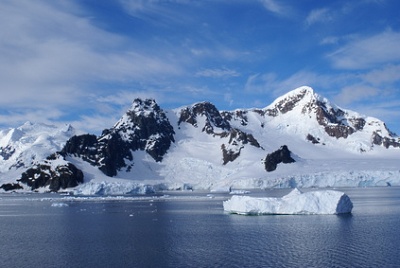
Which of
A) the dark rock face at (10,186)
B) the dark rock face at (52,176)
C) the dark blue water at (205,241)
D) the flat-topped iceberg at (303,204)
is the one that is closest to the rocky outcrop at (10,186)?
the dark rock face at (10,186)

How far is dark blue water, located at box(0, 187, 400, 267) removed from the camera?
1508 inches

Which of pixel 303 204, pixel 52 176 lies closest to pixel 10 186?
pixel 52 176

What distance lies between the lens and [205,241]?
158 ft

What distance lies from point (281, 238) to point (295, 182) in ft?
427

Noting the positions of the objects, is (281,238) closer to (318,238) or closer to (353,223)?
(318,238)

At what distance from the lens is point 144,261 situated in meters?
38.7

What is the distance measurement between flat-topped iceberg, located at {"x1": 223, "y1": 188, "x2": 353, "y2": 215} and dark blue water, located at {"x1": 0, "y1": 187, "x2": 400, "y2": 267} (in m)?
1.62

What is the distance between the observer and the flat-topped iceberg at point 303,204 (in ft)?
227

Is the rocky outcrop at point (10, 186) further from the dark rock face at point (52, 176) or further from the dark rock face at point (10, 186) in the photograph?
the dark rock face at point (52, 176)

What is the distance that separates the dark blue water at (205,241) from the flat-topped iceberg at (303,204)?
162cm

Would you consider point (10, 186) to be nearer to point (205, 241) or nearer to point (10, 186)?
point (10, 186)

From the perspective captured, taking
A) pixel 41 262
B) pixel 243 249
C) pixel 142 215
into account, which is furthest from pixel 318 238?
pixel 142 215

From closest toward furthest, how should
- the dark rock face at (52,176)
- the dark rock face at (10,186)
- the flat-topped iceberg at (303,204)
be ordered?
1. the flat-topped iceberg at (303,204)
2. the dark rock face at (52,176)
3. the dark rock face at (10,186)

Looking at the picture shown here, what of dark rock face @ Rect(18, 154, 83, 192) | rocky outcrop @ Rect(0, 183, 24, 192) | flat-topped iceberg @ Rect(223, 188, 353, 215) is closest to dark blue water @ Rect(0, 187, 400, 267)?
flat-topped iceberg @ Rect(223, 188, 353, 215)
